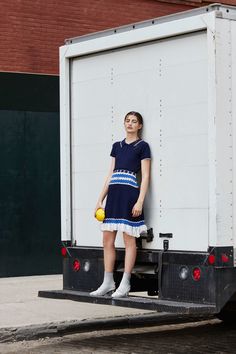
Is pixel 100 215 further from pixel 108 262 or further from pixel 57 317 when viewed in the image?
pixel 57 317

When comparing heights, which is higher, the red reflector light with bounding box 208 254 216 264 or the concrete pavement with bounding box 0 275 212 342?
the red reflector light with bounding box 208 254 216 264

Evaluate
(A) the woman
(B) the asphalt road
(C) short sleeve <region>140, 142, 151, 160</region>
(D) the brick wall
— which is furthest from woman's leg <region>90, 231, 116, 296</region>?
(D) the brick wall

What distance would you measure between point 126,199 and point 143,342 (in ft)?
6.19

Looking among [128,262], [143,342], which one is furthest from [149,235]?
[143,342]

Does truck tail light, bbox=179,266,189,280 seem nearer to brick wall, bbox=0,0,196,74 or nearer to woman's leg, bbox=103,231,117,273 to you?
woman's leg, bbox=103,231,117,273

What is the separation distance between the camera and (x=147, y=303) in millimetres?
8742

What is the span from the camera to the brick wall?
15797 mm

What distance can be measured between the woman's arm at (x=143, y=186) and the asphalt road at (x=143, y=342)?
1547 millimetres

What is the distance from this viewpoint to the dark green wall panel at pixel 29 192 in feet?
51.3

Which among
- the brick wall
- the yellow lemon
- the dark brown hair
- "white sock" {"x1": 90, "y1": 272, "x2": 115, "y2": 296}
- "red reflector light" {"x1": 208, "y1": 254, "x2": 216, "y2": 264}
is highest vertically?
the brick wall

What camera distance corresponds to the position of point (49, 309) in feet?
39.0

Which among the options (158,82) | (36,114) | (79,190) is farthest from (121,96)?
(36,114)

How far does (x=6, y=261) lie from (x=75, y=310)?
13.0 feet

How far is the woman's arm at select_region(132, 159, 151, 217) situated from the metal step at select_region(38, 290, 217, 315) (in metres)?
0.86
